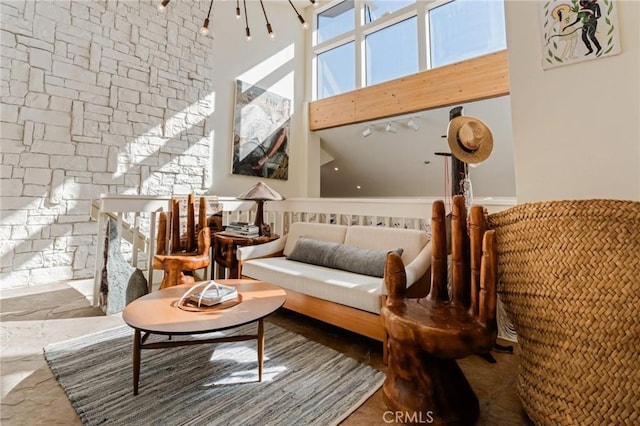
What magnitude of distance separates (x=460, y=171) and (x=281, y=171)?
12.1 feet

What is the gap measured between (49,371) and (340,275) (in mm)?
1895

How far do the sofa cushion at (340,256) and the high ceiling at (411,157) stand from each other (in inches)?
97.6

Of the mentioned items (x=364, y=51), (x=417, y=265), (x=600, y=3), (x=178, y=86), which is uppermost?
(x=364, y=51)

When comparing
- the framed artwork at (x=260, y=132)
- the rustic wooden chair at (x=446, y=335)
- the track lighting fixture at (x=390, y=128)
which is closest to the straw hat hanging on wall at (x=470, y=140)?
the rustic wooden chair at (x=446, y=335)

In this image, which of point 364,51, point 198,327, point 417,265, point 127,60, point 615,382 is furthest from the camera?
point 364,51

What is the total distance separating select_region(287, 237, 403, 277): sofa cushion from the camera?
89.5 inches

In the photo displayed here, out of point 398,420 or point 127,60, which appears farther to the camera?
point 127,60

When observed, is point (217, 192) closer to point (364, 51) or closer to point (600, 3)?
point (364, 51)

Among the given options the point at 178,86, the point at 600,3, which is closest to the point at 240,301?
the point at 600,3

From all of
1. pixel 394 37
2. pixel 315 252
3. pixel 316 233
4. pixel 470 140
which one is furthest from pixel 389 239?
pixel 394 37

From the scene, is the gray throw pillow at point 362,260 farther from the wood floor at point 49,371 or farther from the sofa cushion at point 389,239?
the wood floor at point 49,371

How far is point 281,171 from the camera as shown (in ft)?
17.8

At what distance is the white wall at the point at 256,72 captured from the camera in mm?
4609

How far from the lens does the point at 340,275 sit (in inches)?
88.4
